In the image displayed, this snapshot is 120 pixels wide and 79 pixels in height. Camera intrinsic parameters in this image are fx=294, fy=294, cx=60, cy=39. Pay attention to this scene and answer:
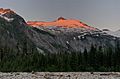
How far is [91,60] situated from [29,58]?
28578 mm

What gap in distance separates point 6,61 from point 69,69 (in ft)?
116

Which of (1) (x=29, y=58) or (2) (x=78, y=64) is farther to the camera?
(1) (x=29, y=58)

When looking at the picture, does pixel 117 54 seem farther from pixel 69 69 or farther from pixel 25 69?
pixel 25 69

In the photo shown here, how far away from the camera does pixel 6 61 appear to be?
140 meters

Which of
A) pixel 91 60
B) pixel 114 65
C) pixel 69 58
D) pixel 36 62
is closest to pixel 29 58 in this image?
pixel 36 62

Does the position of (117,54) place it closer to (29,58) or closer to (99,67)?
(99,67)

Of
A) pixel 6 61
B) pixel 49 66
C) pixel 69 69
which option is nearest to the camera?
pixel 69 69

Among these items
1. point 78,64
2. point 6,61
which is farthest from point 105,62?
point 6,61

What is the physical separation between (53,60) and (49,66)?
15.5ft

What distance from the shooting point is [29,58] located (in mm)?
136125

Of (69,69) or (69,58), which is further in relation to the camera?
(69,58)

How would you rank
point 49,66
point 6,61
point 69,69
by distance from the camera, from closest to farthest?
1. point 69,69
2. point 49,66
3. point 6,61

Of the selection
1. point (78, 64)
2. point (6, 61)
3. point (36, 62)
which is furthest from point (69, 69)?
point (6, 61)

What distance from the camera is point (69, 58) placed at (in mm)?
130000
